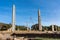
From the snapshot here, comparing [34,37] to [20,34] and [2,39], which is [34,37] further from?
[2,39]

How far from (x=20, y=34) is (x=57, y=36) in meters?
3.01

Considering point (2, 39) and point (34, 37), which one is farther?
point (34, 37)

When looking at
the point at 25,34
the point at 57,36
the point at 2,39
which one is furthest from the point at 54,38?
the point at 2,39

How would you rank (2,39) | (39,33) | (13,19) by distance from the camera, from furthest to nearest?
1. (13,19)
2. (39,33)
3. (2,39)

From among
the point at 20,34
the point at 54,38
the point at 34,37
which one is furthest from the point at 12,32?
the point at 54,38

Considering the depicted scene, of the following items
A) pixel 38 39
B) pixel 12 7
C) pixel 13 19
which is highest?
pixel 12 7

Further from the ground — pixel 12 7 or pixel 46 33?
pixel 12 7

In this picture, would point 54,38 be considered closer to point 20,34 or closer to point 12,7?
point 20,34

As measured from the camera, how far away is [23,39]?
49.7ft

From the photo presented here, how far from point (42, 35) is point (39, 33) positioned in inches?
16.3

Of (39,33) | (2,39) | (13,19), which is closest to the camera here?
(2,39)

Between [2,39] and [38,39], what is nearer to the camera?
[2,39]

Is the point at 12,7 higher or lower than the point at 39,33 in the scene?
higher

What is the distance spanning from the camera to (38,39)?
Answer: 15.6 metres
